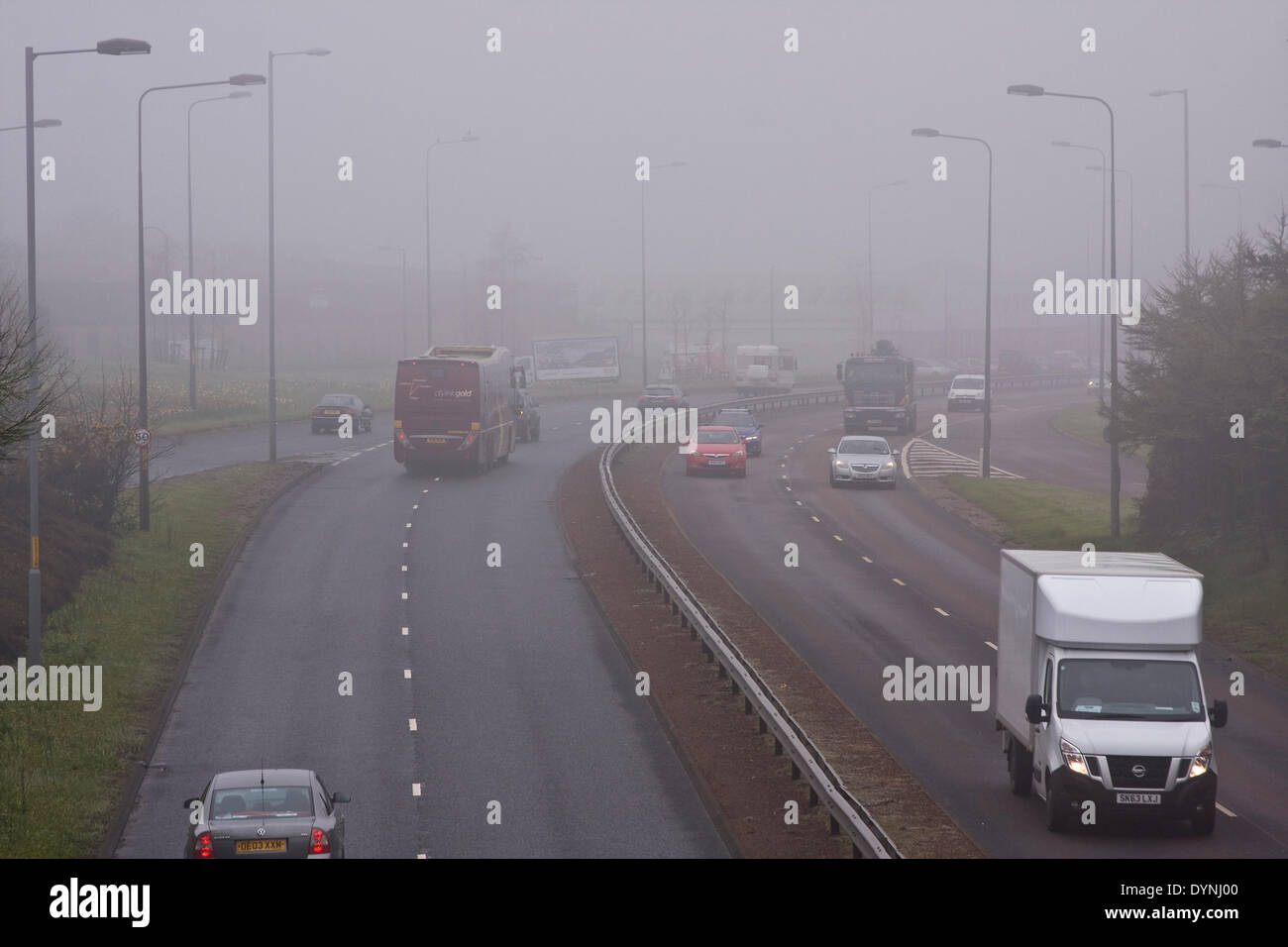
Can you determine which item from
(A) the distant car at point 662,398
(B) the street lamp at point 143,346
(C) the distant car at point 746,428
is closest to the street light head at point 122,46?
(B) the street lamp at point 143,346

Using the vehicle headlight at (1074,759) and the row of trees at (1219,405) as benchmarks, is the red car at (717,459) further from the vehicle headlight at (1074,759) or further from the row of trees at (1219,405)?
the vehicle headlight at (1074,759)

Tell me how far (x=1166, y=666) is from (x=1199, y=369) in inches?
725

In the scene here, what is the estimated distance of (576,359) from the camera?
99.8 meters

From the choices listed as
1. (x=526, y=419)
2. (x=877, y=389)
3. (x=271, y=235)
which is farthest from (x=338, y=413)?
(x=877, y=389)

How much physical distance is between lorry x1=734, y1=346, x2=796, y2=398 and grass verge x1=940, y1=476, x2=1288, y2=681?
145ft

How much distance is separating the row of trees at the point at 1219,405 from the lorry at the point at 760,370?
54.6 m

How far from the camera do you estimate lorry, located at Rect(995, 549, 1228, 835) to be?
16188 mm

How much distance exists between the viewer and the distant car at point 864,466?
4956cm

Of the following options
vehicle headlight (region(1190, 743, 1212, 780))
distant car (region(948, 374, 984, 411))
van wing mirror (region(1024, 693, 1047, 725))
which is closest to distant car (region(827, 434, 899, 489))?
van wing mirror (region(1024, 693, 1047, 725))

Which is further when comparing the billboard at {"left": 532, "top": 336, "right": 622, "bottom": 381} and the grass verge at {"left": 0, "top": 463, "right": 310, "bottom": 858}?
the billboard at {"left": 532, "top": 336, "right": 622, "bottom": 381}

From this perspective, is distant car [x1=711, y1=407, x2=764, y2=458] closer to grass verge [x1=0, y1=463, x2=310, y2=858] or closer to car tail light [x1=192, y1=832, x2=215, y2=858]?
grass verge [x1=0, y1=463, x2=310, y2=858]

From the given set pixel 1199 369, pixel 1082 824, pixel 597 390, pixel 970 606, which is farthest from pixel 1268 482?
pixel 597 390
